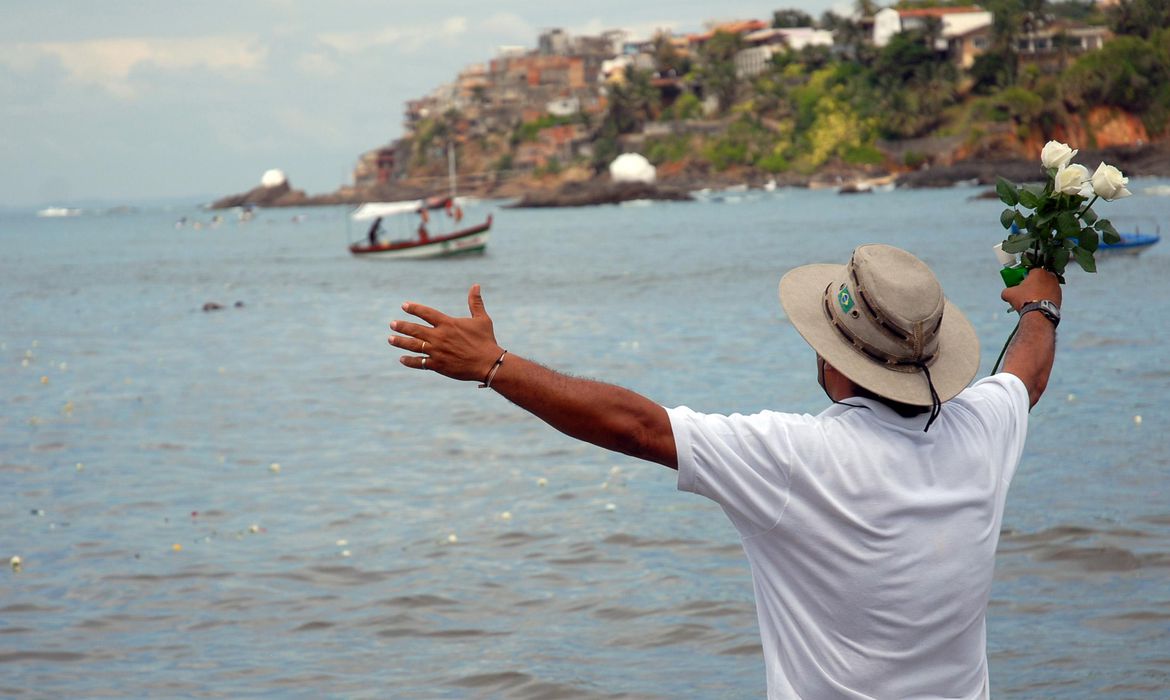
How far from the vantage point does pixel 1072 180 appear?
3.45m

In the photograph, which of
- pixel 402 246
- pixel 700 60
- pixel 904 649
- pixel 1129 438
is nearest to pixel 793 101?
pixel 700 60

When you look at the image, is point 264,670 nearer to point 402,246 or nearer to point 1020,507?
point 1020,507

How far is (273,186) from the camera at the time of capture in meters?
189

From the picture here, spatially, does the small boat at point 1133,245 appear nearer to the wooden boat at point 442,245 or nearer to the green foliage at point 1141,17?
the wooden boat at point 442,245

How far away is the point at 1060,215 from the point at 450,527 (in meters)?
7.02

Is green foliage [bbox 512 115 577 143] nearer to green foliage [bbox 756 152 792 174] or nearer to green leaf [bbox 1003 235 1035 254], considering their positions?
green foliage [bbox 756 152 792 174]

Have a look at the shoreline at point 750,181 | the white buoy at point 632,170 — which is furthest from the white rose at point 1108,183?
the white buoy at point 632,170

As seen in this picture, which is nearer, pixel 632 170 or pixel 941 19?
pixel 941 19

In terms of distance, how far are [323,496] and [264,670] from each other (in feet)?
14.0

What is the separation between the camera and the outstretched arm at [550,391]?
8.48 feet

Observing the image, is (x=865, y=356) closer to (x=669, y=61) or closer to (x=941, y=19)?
(x=941, y=19)

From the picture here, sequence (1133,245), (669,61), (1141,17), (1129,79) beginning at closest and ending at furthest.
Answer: (1133,245), (1129,79), (1141,17), (669,61)

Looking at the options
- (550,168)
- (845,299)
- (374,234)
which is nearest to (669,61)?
(550,168)

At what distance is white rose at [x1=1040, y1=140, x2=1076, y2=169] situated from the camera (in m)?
3.53
